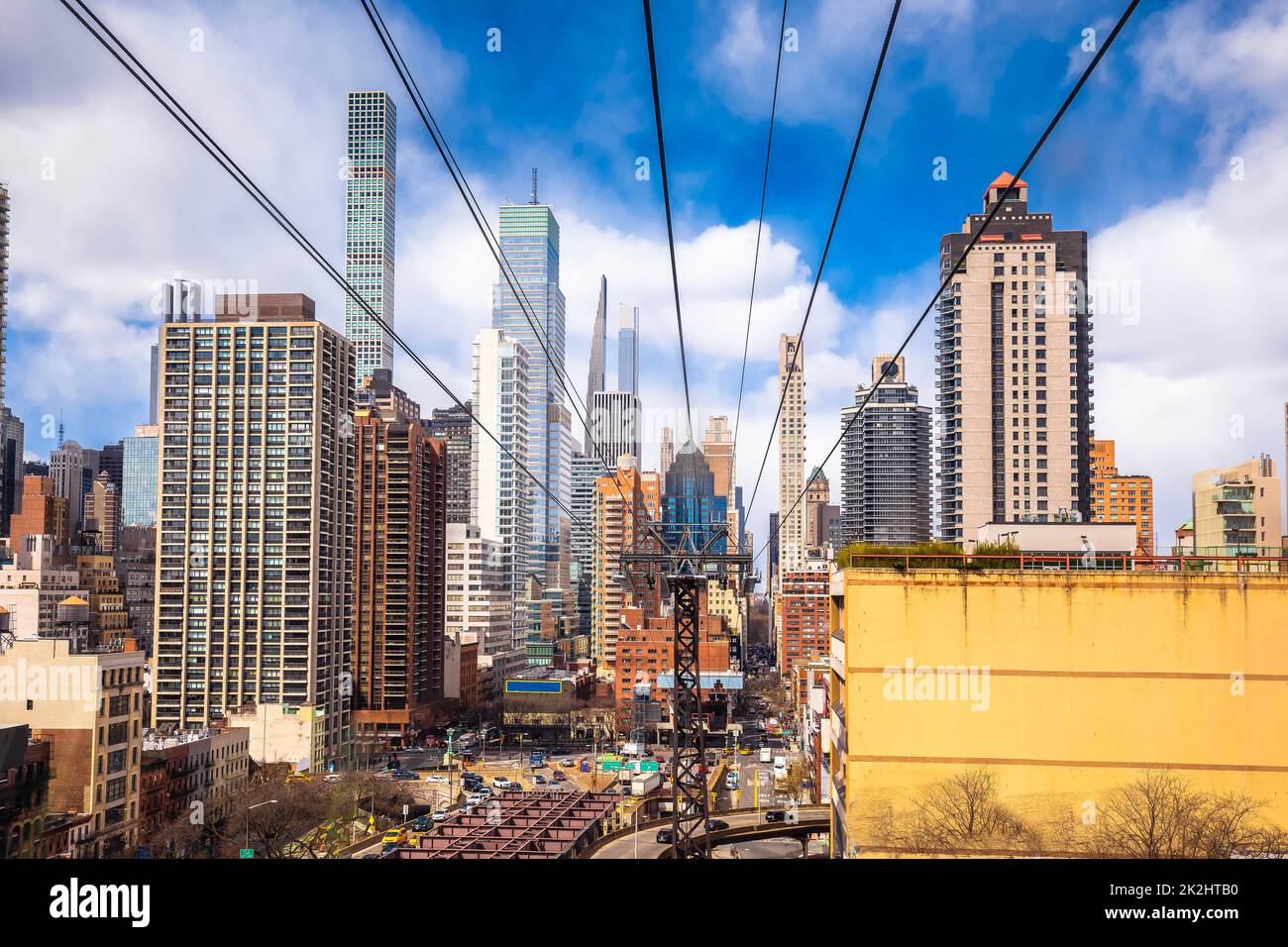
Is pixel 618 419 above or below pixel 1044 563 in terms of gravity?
above

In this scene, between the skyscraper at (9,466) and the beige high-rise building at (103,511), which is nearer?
the skyscraper at (9,466)

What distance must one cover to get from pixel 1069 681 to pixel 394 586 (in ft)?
166

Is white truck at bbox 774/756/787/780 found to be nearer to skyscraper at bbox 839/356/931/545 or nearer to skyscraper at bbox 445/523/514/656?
skyscraper at bbox 839/356/931/545

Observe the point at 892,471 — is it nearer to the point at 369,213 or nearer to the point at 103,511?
the point at 103,511

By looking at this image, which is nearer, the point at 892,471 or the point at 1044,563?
the point at 1044,563

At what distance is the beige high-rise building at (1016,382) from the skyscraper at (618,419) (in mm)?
123363

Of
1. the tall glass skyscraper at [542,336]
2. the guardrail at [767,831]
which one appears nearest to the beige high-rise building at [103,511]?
the tall glass skyscraper at [542,336]

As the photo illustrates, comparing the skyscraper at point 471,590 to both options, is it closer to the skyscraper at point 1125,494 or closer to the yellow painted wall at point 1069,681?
the skyscraper at point 1125,494

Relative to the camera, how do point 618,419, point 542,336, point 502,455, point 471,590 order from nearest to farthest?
point 471,590, point 502,455, point 542,336, point 618,419

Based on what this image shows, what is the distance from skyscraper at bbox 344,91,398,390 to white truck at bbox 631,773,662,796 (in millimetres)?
108071

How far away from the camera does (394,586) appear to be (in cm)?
5762

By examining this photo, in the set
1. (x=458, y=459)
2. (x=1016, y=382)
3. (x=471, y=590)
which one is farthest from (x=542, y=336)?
(x=1016, y=382)

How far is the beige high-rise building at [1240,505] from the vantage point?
33.3m
